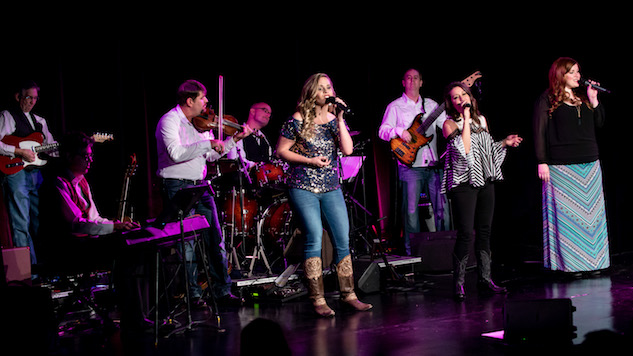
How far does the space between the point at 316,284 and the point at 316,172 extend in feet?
2.68

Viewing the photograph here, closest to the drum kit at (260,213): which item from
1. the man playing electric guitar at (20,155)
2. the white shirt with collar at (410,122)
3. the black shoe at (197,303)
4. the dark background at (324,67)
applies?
the black shoe at (197,303)

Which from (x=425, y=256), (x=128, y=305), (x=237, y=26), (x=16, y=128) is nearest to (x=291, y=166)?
(x=128, y=305)

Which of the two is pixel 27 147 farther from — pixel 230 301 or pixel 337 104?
pixel 337 104

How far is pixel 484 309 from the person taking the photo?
4.18 meters

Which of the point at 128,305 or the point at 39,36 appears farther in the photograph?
the point at 39,36

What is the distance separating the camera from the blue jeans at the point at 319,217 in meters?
4.12

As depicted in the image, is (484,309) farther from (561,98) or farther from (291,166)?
(561,98)

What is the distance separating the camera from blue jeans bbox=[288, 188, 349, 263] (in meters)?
4.12

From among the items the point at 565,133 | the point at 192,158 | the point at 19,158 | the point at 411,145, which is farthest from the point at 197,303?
the point at 565,133

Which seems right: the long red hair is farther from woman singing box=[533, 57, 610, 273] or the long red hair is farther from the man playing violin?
the man playing violin

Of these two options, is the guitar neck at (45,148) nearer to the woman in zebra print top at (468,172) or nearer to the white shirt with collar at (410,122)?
the white shirt with collar at (410,122)

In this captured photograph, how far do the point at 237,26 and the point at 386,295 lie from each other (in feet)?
13.9

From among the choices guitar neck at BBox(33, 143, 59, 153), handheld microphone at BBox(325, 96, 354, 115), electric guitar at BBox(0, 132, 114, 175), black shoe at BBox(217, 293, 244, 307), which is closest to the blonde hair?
handheld microphone at BBox(325, 96, 354, 115)

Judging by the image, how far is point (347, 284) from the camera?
436cm
